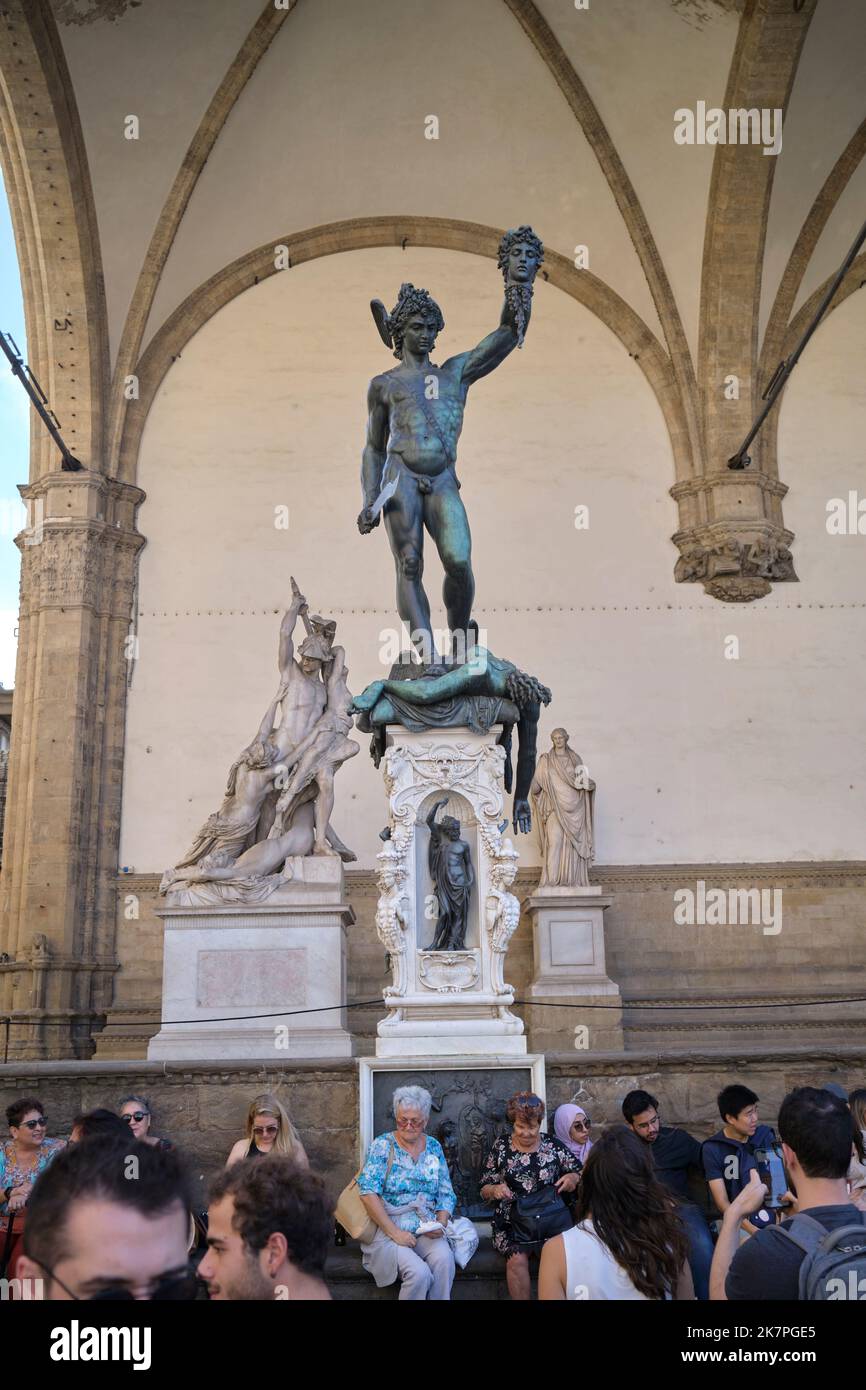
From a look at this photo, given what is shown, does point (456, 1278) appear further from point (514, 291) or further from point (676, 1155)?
point (514, 291)

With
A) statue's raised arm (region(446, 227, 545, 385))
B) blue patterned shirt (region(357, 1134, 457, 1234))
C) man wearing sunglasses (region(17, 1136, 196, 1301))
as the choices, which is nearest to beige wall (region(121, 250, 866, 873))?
statue's raised arm (region(446, 227, 545, 385))

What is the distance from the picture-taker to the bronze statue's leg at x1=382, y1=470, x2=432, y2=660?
579cm

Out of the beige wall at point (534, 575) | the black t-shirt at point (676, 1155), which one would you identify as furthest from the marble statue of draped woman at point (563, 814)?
the black t-shirt at point (676, 1155)

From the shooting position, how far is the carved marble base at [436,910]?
525 centimetres

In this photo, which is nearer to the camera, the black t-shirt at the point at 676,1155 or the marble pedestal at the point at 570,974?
the black t-shirt at the point at 676,1155

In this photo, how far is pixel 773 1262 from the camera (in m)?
2.08

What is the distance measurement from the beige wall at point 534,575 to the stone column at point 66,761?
285 mm

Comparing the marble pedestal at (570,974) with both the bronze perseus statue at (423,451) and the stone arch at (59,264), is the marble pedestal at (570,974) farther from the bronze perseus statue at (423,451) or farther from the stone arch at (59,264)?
the stone arch at (59,264)

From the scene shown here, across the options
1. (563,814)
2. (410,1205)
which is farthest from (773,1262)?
(563,814)

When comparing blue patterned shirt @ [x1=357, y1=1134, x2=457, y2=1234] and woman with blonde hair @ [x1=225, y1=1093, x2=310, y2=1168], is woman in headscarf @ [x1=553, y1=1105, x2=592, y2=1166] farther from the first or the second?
woman with blonde hair @ [x1=225, y1=1093, x2=310, y2=1168]

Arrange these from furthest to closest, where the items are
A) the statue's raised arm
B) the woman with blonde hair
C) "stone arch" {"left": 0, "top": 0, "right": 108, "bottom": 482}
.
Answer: "stone arch" {"left": 0, "top": 0, "right": 108, "bottom": 482} → the statue's raised arm → the woman with blonde hair
